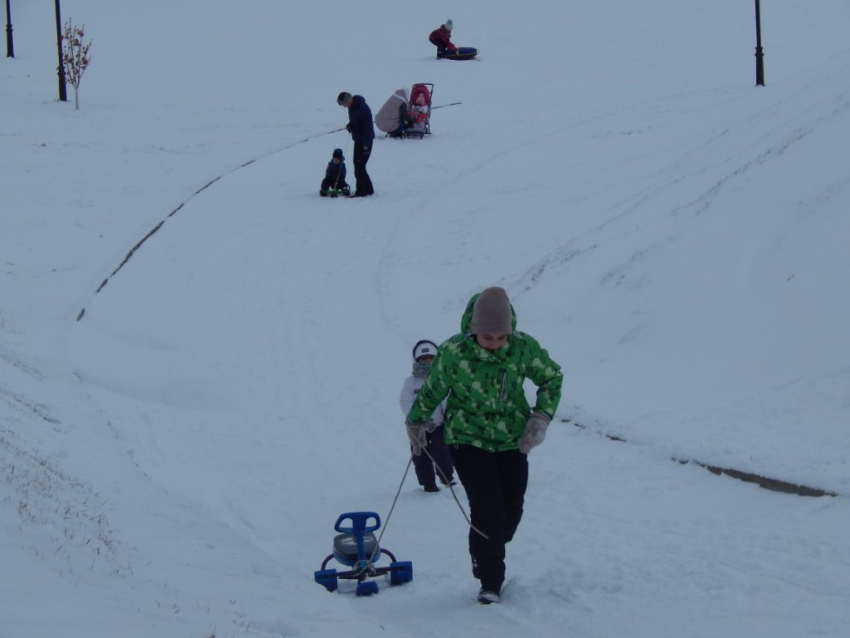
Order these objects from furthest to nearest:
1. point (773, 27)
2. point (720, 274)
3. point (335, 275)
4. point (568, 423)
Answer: point (773, 27)
point (335, 275)
point (720, 274)
point (568, 423)

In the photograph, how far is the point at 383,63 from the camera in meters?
34.4

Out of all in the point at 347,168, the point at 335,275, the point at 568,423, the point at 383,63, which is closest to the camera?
the point at 568,423

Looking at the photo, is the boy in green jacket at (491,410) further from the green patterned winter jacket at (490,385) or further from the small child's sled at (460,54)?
the small child's sled at (460,54)

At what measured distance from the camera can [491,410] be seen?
17.1ft

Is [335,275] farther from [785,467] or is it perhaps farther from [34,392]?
[785,467]

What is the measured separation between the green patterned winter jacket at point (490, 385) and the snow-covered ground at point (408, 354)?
950 millimetres

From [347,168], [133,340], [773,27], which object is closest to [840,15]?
[773,27]

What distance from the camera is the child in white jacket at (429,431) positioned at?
7.47 metres

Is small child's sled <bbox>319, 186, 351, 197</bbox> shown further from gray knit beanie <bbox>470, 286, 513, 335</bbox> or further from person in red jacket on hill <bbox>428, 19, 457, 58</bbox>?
person in red jacket on hill <bbox>428, 19, 457, 58</bbox>

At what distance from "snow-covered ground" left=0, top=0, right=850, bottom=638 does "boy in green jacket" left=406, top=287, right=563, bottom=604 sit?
46 centimetres

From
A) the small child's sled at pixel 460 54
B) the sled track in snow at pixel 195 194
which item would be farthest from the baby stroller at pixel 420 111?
the small child's sled at pixel 460 54

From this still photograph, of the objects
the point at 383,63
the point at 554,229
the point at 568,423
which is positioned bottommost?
the point at 568,423

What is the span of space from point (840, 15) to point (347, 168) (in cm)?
2808

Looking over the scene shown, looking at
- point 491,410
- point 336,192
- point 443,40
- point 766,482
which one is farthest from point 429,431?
point 443,40
